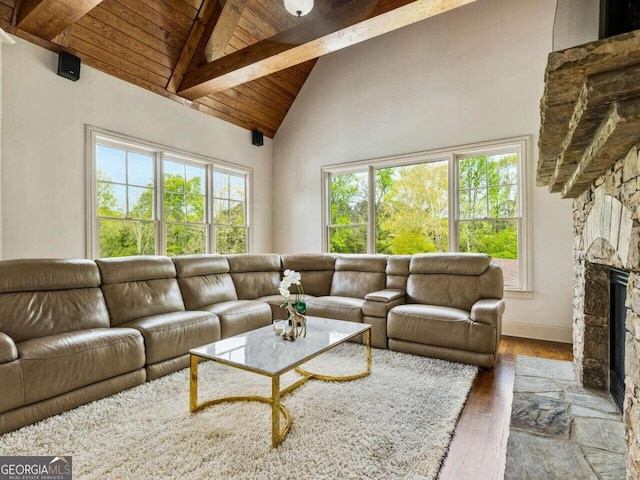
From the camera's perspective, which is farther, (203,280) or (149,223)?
(149,223)

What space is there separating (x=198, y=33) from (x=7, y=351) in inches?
151

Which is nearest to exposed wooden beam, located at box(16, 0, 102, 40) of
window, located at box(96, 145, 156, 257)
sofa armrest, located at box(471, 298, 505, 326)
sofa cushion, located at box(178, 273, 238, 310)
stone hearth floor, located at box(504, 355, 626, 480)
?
window, located at box(96, 145, 156, 257)

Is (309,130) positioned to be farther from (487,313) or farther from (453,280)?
(487,313)

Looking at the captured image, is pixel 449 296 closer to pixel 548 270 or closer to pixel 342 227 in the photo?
pixel 548 270

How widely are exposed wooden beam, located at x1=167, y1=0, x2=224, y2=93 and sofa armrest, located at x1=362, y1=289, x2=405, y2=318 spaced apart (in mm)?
3557

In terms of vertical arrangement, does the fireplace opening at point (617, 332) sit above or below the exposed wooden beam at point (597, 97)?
below

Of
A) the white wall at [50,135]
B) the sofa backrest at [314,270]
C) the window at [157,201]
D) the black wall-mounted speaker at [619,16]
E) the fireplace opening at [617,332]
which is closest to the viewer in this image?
the black wall-mounted speaker at [619,16]

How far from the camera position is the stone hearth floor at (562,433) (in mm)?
1626

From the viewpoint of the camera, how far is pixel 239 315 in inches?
134

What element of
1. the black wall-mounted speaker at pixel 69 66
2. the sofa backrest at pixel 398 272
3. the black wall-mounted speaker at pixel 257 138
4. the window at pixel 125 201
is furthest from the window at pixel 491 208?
the black wall-mounted speaker at pixel 69 66

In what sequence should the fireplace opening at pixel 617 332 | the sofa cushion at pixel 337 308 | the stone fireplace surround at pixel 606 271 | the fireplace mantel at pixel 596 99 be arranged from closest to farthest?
1. the fireplace mantel at pixel 596 99
2. the stone fireplace surround at pixel 606 271
3. the fireplace opening at pixel 617 332
4. the sofa cushion at pixel 337 308

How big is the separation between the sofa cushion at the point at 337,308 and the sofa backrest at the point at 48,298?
1962 mm

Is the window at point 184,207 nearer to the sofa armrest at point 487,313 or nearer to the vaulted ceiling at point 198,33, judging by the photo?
the vaulted ceiling at point 198,33

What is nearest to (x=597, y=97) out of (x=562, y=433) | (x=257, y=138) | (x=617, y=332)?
(x=562, y=433)
